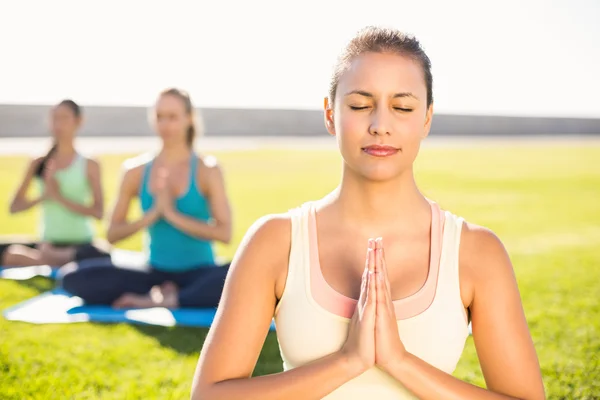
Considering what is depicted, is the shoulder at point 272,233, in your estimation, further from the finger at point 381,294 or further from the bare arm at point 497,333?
the bare arm at point 497,333

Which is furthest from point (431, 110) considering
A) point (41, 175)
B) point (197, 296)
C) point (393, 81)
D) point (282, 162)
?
point (282, 162)

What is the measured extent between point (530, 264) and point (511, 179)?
1036cm

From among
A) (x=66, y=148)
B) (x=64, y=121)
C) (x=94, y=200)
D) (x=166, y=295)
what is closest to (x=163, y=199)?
(x=166, y=295)

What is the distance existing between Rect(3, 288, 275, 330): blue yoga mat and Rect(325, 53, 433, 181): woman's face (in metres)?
2.93

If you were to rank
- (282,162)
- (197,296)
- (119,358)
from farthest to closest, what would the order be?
1. (282,162)
2. (197,296)
3. (119,358)

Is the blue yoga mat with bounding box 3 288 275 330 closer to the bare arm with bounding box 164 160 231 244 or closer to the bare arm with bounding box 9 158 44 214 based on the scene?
the bare arm with bounding box 164 160 231 244

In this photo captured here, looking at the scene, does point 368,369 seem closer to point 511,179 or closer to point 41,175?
point 41,175

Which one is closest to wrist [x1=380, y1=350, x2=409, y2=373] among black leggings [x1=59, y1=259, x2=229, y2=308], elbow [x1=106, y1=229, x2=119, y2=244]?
black leggings [x1=59, y1=259, x2=229, y2=308]

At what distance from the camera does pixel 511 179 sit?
55.0ft

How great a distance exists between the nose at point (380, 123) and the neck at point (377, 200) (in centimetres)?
14

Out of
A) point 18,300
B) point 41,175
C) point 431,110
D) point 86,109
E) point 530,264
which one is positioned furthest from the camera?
point 86,109

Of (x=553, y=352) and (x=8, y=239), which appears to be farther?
(x=8, y=239)

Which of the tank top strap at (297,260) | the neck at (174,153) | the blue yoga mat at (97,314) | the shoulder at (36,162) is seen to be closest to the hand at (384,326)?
the tank top strap at (297,260)

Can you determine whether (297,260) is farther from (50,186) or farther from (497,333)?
(50,186)
